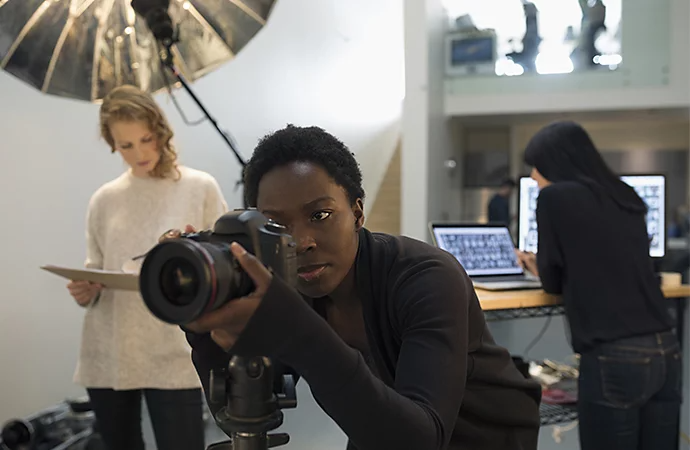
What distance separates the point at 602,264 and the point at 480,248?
648 mm

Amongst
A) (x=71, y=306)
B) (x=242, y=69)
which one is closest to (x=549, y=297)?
(x=71, y=306)

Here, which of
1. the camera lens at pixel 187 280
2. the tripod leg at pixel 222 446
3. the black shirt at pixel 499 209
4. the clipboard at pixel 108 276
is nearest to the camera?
the camera lens at pixel 187 280

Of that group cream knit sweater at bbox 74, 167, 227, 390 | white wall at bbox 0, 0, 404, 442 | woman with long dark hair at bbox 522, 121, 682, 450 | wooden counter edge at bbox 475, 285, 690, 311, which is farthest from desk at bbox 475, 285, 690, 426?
cream knit sweater at bbox 74, 167, 227, 390

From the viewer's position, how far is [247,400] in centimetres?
56

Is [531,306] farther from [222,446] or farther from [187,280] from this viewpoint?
[187,280]

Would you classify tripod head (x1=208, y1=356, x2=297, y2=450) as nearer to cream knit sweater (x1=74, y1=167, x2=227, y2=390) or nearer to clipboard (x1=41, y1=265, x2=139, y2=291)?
clipboard (x1=41, y1=265, x2=139, y2=291)

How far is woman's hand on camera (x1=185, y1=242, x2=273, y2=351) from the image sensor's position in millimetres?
481

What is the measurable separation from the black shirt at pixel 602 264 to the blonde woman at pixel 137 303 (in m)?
0.85

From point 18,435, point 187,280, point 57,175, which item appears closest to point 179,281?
point 187,280

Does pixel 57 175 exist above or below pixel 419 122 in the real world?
below

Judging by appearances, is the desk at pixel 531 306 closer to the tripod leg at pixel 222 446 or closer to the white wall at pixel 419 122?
the tripod leg at pixel 222 446

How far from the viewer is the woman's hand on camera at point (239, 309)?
0.48 m

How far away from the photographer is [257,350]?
500 millimetres

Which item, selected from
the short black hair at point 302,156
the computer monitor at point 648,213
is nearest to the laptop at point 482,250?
the computer monitor at point 648,213
